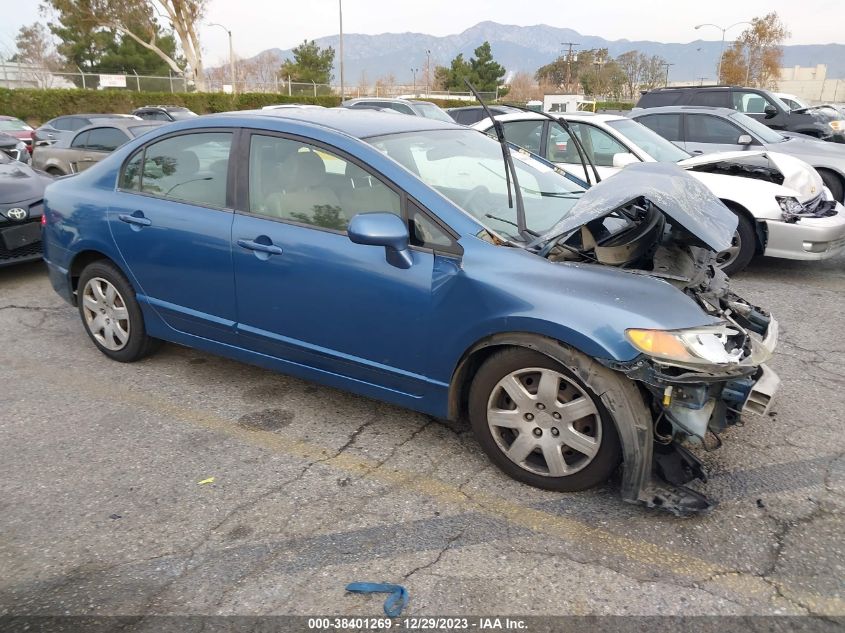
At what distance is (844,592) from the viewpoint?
90.4 inches

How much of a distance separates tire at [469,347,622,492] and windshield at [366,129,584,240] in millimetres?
656

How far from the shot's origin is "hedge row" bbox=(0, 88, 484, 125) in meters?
28.6

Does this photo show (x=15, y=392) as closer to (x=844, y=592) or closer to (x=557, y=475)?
(x=557, y=475)

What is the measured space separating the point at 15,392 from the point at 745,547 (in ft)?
13.4

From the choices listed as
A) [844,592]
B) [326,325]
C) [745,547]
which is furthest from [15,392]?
[844,592]

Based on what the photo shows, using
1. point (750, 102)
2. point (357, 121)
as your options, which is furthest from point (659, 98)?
point (357, 121)

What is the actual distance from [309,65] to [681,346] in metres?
56.5

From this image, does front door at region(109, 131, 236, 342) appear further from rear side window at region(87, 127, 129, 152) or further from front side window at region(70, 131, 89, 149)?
front side window at region(70, 131, 89, 149)

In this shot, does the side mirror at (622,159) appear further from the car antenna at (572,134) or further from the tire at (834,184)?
the tire at (834,184)

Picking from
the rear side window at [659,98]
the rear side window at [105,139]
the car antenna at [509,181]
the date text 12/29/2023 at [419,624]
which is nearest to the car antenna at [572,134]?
the car antenna at [509,181]

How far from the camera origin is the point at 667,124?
9430 mm

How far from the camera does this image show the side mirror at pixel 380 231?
284 centimetres

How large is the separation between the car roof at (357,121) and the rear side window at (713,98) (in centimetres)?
1009

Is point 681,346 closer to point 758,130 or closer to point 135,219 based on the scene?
point 135,219
